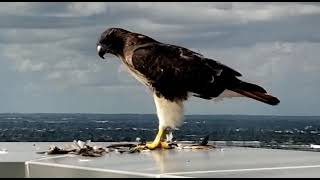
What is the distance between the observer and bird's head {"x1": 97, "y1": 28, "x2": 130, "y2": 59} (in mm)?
6992

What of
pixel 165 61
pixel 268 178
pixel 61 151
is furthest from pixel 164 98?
pixel 268 178

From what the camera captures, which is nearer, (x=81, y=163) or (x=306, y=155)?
(x=81, y=163)

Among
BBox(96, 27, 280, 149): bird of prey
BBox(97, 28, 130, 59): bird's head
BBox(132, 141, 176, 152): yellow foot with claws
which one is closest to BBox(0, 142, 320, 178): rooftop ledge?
BBox(132, 141, 176, 152): yellow foot with claws

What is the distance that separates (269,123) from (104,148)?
59.4 ft

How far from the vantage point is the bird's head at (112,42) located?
6.99m

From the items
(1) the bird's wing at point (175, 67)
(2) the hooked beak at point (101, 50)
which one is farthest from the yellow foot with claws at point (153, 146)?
(2) the hooked beak at point (101, 50)

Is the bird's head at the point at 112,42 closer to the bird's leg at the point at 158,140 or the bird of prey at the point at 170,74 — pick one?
the bird of prey at the point at 170,74

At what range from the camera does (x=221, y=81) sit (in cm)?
691

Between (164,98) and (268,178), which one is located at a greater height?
(164,98)

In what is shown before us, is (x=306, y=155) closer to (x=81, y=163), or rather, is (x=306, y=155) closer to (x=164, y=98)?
(x=164, y=98)

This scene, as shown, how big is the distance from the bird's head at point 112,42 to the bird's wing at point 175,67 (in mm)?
220

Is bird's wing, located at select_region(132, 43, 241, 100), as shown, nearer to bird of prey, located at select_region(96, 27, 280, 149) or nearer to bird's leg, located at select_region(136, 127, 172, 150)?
bird of prey, located at select_region(96, 27, 280, 149)

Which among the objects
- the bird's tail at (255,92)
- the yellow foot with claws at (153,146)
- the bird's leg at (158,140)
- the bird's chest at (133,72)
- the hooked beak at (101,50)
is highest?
the hooked beak at (101,50)

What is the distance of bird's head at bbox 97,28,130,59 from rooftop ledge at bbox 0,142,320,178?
922 millimetres
